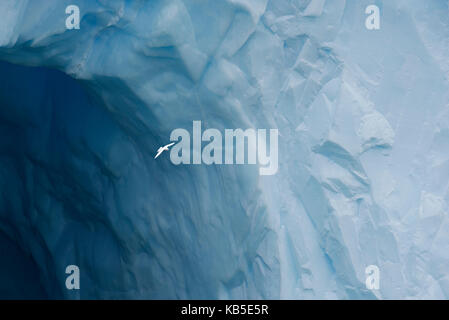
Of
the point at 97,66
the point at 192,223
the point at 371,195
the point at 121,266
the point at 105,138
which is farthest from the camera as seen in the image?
the point at 121,266

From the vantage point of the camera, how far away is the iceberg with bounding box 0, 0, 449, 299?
301 cm

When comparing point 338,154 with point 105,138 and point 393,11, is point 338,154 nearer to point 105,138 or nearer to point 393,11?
point 393,11

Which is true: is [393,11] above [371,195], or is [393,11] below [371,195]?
above

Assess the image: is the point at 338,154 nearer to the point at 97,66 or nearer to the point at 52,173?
the point at 97,66

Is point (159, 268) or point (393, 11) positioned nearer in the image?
point (393, 11)

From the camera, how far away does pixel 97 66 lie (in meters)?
3.05

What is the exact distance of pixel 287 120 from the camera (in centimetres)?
331

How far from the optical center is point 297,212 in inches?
131

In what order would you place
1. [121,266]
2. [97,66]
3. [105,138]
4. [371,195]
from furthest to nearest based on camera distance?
[121,266], [105,138], [371,195], [97,66]

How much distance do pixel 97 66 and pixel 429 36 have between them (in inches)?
77.7

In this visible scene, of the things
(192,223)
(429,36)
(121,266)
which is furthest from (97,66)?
(429,36)

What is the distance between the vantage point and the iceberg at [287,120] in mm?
3012

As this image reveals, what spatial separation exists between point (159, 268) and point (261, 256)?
0.97 metres
